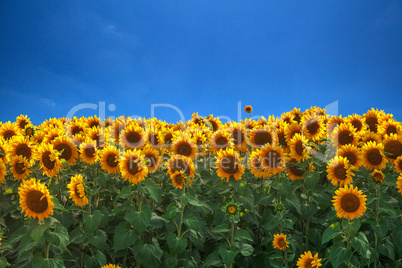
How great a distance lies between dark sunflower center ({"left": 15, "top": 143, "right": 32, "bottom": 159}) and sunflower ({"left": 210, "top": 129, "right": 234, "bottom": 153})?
3.57 metres

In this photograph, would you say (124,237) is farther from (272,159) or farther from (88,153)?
(272,159)

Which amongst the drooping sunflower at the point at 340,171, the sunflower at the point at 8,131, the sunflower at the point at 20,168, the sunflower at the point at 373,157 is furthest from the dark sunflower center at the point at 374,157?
the sunflower at the point at 8,131

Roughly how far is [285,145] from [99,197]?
3916 millimetres

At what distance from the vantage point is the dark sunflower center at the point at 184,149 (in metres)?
6.54

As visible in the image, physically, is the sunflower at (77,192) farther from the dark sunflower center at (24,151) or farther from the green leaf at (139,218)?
the dark sunflower center at (24,151)

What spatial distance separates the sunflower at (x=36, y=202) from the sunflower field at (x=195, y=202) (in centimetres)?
1

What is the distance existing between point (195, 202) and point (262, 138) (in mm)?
2353

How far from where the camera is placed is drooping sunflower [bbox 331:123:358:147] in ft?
24.3

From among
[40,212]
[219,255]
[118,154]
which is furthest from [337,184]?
[40,212]

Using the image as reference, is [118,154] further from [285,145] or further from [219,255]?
[285,145]

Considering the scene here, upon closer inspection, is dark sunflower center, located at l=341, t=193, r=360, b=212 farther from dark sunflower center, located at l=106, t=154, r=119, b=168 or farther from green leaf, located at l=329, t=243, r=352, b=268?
dark sunflower center, located at l=106, t=154, r=119, b=168

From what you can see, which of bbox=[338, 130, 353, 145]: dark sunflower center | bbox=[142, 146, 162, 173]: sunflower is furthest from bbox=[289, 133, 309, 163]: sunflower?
bbox=[142, 146, 162, 173]: sunflower

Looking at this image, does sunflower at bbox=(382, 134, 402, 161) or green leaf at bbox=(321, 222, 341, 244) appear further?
sunflower at bbox=(382, 134, 402, 161)

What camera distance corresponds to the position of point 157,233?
19.6ft
